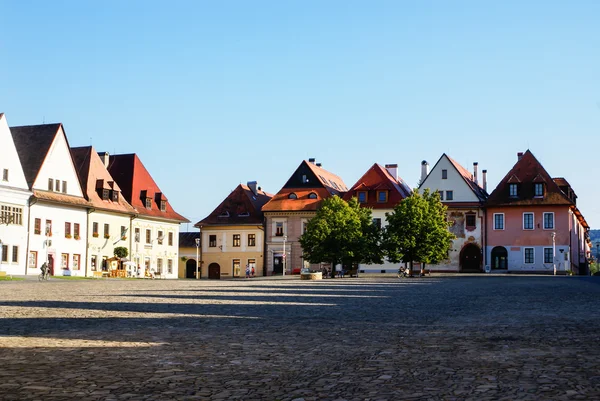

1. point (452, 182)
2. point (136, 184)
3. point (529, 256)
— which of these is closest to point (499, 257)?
point (529, 256)

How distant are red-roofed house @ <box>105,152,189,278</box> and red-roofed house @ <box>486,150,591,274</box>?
1396 inches

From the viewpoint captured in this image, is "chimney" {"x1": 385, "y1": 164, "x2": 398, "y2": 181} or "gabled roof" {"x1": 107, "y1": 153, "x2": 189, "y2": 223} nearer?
"gabled roof" {"x1": 107, "y1": 153, "x2": 189, "y2": 223}

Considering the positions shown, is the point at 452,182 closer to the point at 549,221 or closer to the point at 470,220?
the point at 470,220

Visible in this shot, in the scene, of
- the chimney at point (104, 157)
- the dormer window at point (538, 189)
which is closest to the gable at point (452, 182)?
the dormer window at point (538, 189)

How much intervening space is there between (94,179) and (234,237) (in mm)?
19575

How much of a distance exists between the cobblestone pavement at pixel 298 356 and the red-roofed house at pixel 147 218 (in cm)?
6532

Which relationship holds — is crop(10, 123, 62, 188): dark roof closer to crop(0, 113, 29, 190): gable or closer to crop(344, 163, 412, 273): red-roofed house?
crop(0, 113, 29, 190): gable

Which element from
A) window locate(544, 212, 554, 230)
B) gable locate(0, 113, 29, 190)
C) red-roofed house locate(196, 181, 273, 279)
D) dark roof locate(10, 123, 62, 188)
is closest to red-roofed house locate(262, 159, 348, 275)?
red-roofed house locate(196, 181, 273, 279)

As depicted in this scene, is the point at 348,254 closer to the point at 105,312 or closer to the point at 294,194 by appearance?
the point at 294,194

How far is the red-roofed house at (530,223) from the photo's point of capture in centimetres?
7856

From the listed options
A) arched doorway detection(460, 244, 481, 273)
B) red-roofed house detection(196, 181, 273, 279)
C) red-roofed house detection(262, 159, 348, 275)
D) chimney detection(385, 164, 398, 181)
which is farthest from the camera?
chimney detection(385, 164, 398, 181)

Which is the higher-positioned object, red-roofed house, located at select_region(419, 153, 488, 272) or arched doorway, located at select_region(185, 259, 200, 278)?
red-roofed house, located at select_region(419, 153, 488, 272)

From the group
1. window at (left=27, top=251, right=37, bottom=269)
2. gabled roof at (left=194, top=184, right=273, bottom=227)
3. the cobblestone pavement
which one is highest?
gabled roof at (left=194, top=184, right=273, bottom=227)

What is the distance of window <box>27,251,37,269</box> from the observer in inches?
2686
